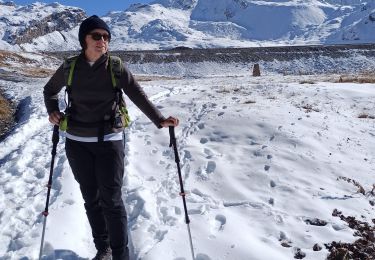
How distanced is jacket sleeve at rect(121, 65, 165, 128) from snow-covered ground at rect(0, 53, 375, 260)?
187 centimetres

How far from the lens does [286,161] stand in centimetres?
976

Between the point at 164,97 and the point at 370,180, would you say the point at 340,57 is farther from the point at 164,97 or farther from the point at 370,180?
the point at 370,180

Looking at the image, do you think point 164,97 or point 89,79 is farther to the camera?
point 164,97

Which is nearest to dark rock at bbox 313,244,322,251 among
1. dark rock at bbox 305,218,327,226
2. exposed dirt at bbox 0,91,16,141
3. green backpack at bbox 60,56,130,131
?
dark rock at bbox 305,218,327,226

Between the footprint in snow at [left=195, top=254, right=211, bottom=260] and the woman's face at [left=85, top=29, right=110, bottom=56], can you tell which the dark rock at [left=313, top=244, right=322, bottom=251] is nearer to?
the footprint in snow at [left=195, top=254, right=211, bottom=260]

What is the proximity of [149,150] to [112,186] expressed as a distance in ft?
18.2

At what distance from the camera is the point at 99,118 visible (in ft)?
18.1

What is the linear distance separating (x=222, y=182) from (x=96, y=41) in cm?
432

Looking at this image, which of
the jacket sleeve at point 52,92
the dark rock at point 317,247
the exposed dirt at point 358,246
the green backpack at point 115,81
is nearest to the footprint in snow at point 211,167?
the exposed dirt at point 358,246

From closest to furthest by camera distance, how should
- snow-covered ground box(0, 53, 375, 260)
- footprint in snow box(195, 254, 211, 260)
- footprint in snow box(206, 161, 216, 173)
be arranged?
1. footprint in snow box(195, 254, 211, 260)
2. snow-covered ground box(0, 53, 375, 260)
3. footprint in snow box(206, 161, 216, 173)

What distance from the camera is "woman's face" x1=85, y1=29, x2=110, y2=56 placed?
5359 millimetres

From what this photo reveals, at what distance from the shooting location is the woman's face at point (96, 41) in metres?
5.36

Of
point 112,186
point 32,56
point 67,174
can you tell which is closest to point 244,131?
point 67,174

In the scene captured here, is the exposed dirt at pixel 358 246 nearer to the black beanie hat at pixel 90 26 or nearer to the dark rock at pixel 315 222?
the dark rock at pixel 315 222
